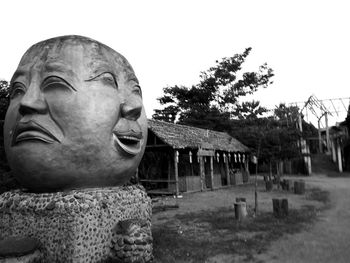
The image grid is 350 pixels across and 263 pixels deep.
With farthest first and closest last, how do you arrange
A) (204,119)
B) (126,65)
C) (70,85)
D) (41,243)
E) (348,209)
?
(204,119), (348,209), (126,65), (70,85), (41,243)

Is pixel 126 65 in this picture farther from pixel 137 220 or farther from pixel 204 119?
pixel 204 119

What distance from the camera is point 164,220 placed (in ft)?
33.2

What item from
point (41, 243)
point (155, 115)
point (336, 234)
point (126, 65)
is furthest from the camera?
point (155, 115)

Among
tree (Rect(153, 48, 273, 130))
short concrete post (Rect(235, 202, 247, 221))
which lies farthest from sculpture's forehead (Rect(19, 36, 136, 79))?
tree (Rect(153, 48, 273, 130))

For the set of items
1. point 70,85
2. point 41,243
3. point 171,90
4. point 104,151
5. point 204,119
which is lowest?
point 41,243

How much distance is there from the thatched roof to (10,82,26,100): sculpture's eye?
9.94 metres

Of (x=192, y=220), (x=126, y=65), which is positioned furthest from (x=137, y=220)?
(x=192, y=220)

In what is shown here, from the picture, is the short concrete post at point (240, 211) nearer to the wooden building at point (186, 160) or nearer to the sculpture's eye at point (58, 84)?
the sculpture's eye at point (58, 84)

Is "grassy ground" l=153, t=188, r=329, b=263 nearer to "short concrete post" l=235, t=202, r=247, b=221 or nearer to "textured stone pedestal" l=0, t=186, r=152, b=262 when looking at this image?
"short concrete post" l=235, t=202, r=247, b=221

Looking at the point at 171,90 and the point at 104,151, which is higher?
the point at 171,90

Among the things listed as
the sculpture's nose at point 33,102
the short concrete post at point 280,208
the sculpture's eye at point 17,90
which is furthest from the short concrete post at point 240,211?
the sculpture's eye at point 17,90

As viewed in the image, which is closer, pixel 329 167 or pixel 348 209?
pixel 348 209

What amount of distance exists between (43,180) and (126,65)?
112 inches

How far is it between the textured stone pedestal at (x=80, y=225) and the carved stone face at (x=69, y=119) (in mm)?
356
